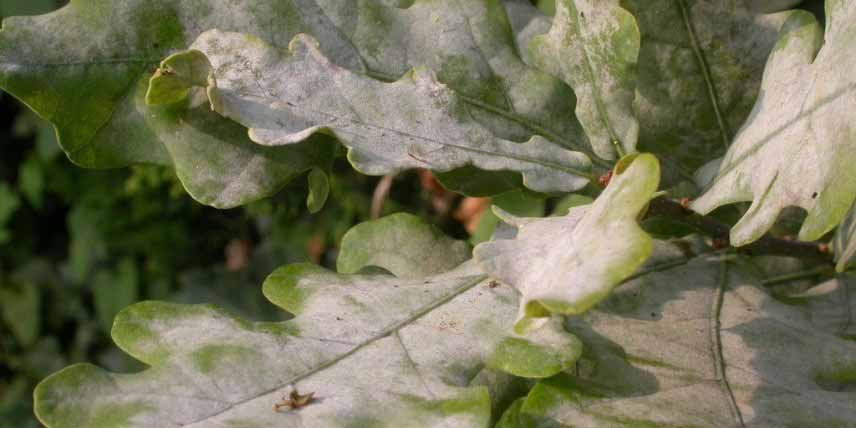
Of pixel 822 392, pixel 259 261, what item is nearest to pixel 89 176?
pixel 259 261

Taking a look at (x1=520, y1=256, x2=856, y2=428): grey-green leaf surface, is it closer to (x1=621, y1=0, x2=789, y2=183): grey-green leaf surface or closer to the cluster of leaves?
the cluster of leaves

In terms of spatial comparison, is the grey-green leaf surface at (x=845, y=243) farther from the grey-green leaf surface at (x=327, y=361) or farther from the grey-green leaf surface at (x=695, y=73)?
the grey-green leaf surface at (x=327, y=361)

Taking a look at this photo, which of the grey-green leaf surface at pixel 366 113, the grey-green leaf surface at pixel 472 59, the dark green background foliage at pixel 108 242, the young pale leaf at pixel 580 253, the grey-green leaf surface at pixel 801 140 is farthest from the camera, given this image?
the dark green background foliage at pixel 108 242

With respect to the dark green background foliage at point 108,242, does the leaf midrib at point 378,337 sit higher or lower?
higher

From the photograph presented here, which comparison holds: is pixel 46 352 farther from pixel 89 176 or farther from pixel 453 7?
pixel 453 7

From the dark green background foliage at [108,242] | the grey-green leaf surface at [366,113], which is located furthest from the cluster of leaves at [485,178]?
the dark green background foliage at [108,242]

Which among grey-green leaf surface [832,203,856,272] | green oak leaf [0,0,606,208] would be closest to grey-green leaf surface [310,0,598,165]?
green oak leaf [0,0,606,208]

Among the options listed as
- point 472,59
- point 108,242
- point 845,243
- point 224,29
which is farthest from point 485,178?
point 108,242

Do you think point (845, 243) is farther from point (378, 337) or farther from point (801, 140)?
point (378, 337)
